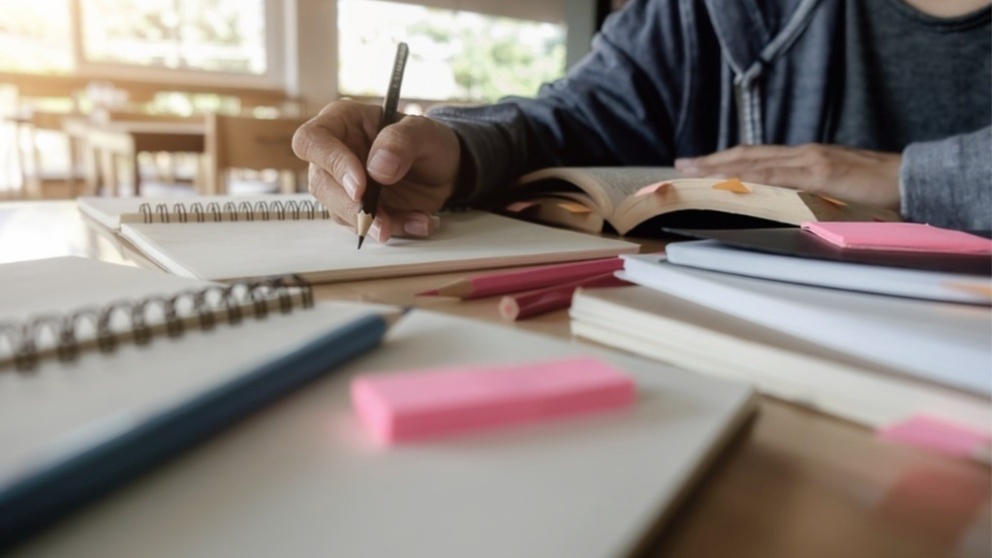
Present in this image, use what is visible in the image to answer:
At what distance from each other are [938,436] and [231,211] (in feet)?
1.89

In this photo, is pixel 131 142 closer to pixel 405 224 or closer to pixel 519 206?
pixel 519 206

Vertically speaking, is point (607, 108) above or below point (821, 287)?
above

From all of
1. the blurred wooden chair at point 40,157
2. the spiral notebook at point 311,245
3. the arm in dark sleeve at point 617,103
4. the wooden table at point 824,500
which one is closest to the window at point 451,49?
the blurred wooden chair at point 40,157

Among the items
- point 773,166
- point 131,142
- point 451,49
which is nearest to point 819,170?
point 773,166

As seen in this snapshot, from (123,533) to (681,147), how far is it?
102 centimetres

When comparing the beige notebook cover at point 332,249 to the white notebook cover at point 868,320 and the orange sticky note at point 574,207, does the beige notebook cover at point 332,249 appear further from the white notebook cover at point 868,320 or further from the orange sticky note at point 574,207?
the white notebook cover at point 868,320

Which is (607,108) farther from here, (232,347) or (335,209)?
(232,347)

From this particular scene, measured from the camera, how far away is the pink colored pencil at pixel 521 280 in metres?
0.40

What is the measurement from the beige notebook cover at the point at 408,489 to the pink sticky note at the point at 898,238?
0.63 ft

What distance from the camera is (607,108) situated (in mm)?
1017

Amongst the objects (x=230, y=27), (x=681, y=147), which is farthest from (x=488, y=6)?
(x=681, y=147)

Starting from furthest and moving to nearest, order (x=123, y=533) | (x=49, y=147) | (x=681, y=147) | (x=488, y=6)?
(x=488, y=6) → (x=49, y=147) → (x=681, y=147) → (x=123, y=533)

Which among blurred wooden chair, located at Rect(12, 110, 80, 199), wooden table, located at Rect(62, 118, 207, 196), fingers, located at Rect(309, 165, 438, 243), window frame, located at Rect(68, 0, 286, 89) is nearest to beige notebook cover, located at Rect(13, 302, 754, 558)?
fingers, located at Rect(309, 165, 438, 243)

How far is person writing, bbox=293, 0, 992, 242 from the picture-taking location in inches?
27.7
